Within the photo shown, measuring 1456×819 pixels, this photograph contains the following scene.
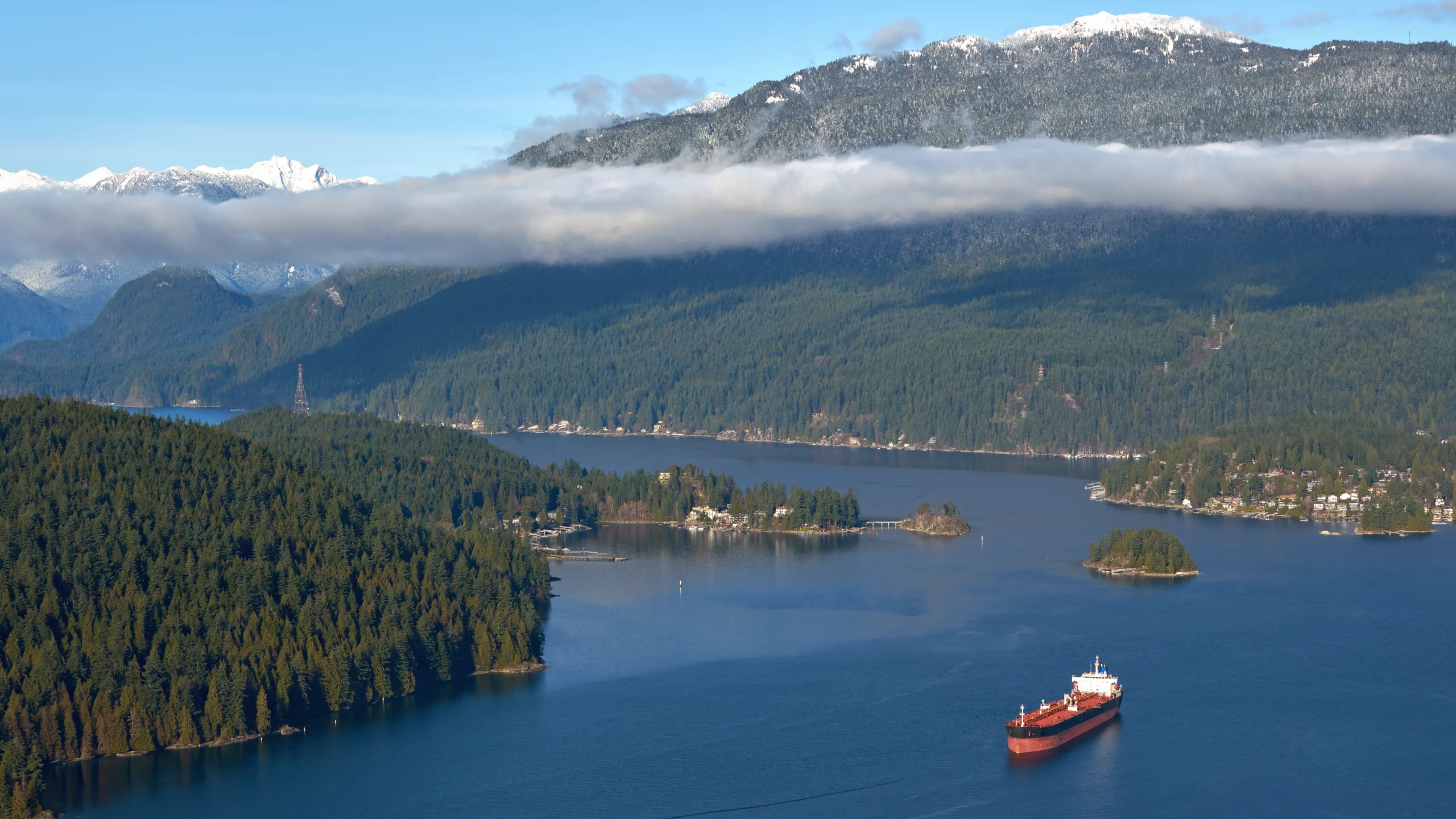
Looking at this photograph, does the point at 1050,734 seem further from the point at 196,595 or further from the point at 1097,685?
the point at 196,595

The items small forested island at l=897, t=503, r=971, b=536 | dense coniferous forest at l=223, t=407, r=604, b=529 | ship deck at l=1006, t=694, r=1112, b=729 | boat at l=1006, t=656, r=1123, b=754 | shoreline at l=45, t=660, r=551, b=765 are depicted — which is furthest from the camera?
small forested island at l=897, t=503, r=971, b=536

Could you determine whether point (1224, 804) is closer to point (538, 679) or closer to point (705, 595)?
point (538, 679)

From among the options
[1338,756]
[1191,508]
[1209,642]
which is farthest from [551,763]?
[1191,508]

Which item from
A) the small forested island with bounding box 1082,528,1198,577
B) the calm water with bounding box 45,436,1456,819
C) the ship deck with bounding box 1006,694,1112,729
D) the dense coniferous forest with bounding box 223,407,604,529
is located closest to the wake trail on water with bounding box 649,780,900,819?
the calm water with bounding box 45,436,1456,819

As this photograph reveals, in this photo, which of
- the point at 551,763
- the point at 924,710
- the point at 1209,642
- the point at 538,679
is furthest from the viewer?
the point at 1209,642

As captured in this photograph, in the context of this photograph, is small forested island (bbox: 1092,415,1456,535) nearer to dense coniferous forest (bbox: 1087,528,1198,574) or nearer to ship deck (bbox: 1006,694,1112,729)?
dense coniferous forest (bbox: 1087,528,1198,574)

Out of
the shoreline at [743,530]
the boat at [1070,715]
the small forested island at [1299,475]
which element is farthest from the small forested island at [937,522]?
the boat at [1070,715]

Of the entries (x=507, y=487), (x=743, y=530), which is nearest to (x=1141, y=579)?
(x=743, y=530)
